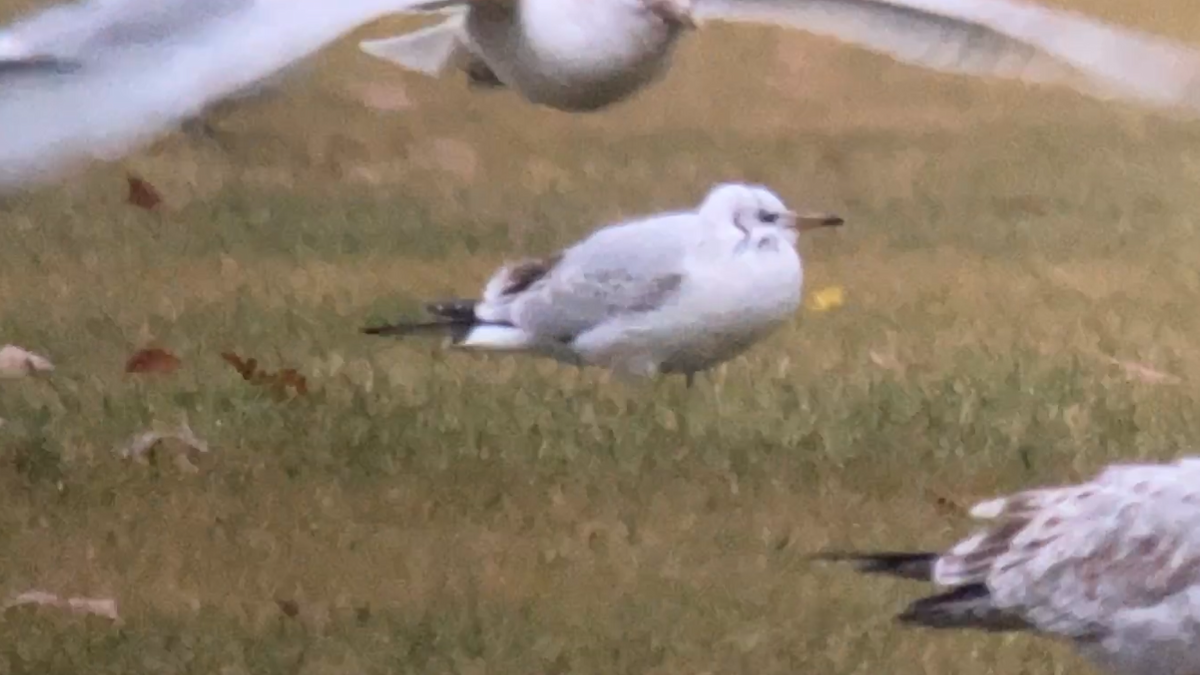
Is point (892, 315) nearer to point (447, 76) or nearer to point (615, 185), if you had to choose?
point (615, 185)

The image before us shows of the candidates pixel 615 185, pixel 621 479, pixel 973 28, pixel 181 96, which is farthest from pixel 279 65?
pixel 973 28

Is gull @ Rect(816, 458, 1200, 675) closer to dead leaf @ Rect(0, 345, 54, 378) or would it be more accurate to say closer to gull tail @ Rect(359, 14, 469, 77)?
gull tail @ Rect(359, 14, 469, 77)

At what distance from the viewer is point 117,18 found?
1291 mm

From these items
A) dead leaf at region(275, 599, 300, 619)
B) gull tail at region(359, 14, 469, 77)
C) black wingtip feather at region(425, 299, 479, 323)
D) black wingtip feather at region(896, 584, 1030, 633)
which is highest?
gull tail at region(359, 14, 469, 77)

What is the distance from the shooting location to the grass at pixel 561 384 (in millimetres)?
1303

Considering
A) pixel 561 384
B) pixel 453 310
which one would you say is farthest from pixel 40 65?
pixel 561 384

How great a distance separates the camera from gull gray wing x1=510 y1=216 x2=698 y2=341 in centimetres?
129

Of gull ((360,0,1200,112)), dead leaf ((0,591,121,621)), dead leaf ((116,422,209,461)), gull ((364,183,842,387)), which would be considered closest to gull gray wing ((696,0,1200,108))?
gull ((360,0,1200,112))

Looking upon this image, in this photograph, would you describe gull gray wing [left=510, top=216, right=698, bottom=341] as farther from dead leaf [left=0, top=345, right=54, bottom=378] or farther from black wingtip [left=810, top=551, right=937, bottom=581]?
dead leaf [left=0, top=345, right=54, bottom=378]

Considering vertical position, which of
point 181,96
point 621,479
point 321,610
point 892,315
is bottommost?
point 321,610

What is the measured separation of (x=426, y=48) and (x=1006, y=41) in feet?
1.45

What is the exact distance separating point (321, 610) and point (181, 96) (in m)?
0.41

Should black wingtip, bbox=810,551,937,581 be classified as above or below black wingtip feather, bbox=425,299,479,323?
below

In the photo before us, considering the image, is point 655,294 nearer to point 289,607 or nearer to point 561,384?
point 561,384
